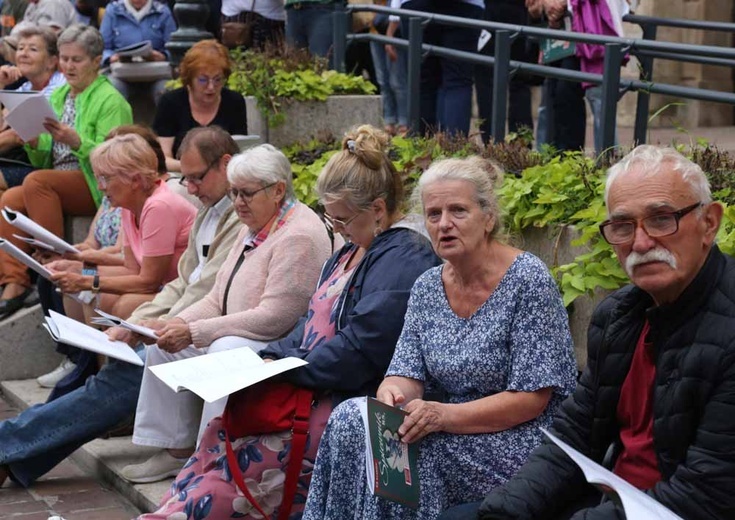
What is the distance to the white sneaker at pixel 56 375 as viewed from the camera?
802 cm

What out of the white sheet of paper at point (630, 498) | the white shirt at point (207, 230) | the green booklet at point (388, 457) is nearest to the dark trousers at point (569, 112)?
the white shirt at point (207, 230)

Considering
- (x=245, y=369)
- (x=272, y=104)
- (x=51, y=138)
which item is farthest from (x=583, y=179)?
(x=51, y=138)

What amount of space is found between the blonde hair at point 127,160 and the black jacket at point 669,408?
357cm

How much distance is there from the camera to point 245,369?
4895 mm

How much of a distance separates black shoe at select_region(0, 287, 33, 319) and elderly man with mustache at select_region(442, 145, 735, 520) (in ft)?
17.1

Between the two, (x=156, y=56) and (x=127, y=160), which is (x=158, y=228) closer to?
(x=127, y=160)

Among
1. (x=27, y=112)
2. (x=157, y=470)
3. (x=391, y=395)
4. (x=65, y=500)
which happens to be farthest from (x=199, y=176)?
(x=391, y=395)

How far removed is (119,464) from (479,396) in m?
2.57

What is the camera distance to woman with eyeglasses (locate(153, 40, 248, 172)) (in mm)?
7992

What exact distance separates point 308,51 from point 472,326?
573 cm

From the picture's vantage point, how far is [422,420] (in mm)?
4207

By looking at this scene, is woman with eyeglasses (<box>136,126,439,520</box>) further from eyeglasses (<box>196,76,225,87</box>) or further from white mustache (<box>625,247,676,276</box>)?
eyeglasses (<box>196,76,225,87</box>)

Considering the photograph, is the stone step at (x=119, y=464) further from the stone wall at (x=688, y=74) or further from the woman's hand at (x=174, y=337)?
the stone wall at (x=688, y=74)

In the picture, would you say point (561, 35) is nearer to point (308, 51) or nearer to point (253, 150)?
point (253, 150)
